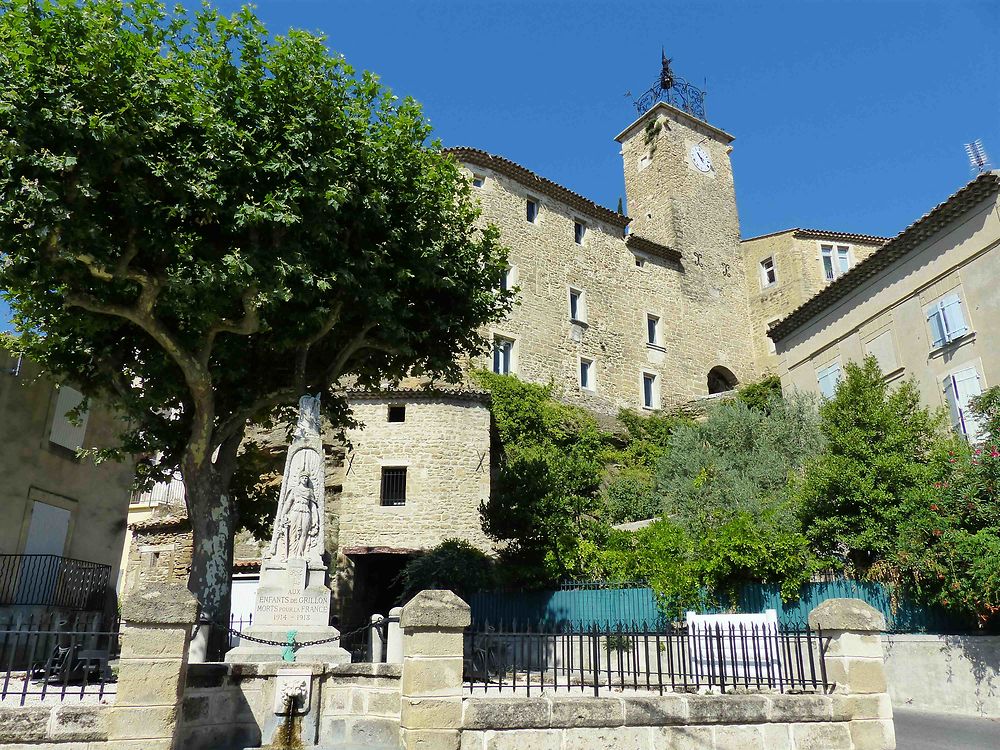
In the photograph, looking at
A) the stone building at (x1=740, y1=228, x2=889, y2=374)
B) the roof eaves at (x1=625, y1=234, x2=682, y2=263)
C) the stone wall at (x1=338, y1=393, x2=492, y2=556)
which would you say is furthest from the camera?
the stone building at (x1=740, y1=228, x2=889, y2=374)

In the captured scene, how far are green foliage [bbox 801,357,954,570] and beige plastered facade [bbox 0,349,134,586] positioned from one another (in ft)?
56.0

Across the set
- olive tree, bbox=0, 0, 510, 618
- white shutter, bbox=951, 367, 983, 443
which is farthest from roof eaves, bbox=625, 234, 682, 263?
olive tree, bbox=0, 0, 510, 618

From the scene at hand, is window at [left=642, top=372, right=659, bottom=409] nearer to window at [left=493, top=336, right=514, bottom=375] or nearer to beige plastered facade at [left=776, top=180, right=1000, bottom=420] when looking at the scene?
window at [left=493, top=336, right=514, bottom=375]

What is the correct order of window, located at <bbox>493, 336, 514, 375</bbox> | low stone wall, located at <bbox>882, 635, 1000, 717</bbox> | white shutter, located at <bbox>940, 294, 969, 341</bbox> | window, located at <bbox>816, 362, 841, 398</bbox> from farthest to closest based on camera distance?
window, located at <bbox>493, 336, 514, 375</bbox>
window, located at <bbox>816, 362, 841, 398</bbox>
white shutter, located at <bbox>940, 294, 969, 341</bbox>
low stone wall, located at <bbox>882, 635, 1000, 717</bbox>

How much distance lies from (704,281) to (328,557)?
27.1 metres

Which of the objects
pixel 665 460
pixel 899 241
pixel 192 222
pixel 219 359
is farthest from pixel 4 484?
pixel 899 241

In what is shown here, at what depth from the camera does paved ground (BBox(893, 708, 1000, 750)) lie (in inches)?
419

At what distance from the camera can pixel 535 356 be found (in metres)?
33.0

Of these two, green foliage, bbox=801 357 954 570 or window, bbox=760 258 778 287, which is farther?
window, bbox=760 258 778 287

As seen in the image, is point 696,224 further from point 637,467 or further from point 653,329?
point 637,467

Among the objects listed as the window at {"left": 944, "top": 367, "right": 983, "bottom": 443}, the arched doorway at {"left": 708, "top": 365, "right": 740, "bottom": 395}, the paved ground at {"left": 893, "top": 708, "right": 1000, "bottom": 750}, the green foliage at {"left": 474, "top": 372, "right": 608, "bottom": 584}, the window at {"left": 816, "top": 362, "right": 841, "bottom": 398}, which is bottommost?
the paved ground at {"left": 893, "top": 708, "right": 1000, "bottom": 750}

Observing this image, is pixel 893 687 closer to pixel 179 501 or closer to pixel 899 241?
pixel 899 241

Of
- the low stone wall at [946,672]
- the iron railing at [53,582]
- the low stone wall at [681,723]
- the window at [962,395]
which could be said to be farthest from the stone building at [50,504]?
the window at [962,395]

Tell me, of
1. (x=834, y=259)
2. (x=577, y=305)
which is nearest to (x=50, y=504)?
(x=577, y=305)
